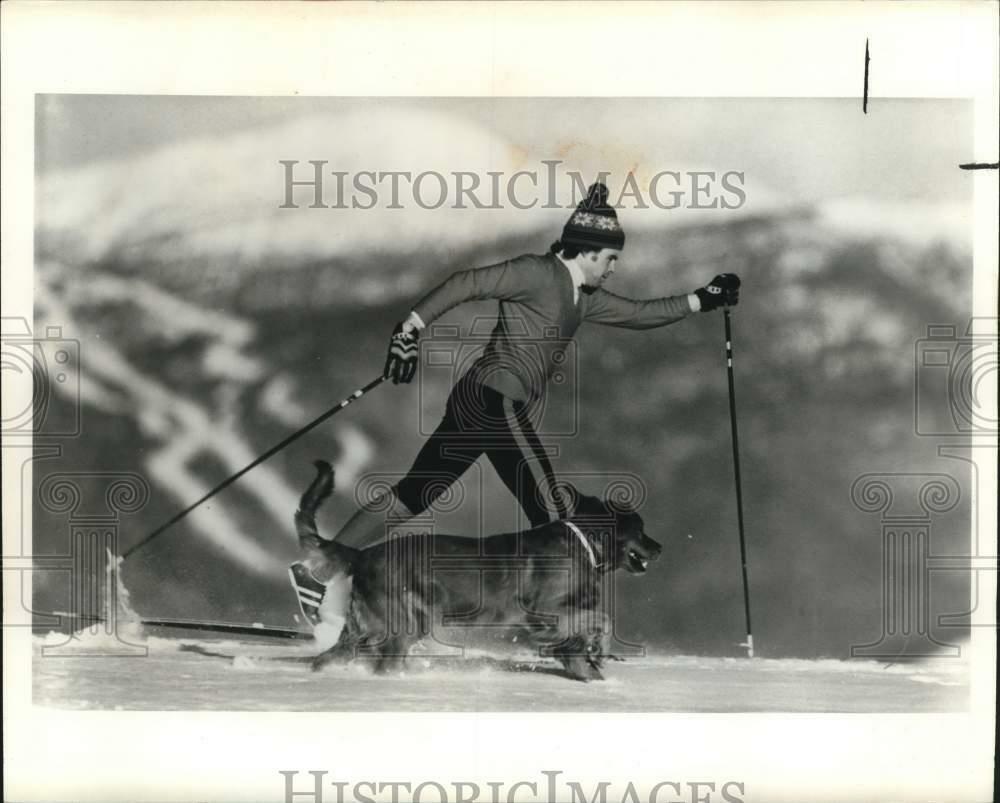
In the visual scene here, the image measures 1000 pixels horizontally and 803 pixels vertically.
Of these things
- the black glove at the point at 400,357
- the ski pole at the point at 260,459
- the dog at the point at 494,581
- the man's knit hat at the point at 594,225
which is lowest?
the dog at the point at 494,581

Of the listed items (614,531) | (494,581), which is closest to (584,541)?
(614,531)

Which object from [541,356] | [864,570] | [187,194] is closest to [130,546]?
[187,194]

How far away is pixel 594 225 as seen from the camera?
18.6 feet

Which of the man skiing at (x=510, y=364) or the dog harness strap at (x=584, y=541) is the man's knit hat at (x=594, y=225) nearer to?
the man skiing at (x=510, y=364)

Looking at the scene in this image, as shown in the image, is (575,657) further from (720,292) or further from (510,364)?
(720,292)

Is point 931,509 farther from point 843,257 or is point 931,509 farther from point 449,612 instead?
point 449,612

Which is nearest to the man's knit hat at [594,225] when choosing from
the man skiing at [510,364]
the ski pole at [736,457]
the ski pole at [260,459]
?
the man skiing at [510,364]

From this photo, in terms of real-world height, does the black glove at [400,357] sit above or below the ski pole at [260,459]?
above

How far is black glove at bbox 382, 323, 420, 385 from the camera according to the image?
18.5ft

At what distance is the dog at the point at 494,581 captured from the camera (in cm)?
564

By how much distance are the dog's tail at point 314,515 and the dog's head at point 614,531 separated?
0.83m

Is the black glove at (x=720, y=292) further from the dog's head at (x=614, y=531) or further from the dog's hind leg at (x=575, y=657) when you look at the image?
the dog's hind leg at (x=575, y=657)

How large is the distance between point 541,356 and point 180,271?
4.39 feet

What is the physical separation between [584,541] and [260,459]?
121cm
